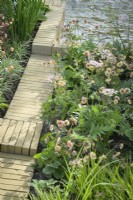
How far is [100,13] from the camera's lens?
6828mm

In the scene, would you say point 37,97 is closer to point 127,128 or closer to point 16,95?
point 16,95

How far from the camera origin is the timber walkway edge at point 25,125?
2.87 metres

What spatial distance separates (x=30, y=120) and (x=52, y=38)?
183cm

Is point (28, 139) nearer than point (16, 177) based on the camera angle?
No

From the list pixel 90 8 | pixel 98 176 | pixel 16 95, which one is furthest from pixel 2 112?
pixel 90 8

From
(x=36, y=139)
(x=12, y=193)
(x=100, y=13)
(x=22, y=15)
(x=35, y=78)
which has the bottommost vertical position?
(x=12, y=193)

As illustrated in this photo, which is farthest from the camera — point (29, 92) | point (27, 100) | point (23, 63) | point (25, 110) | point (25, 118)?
point (23, 63)

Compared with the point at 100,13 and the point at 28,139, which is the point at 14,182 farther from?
the point at 100,13

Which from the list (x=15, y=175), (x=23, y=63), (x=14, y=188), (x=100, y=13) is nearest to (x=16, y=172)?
(x=15, y=175)

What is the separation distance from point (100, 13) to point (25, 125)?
3.95 metres

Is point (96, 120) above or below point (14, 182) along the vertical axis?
above

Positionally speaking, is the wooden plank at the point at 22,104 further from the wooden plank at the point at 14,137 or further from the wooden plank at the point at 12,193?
the wooden plank at the point at 12,193

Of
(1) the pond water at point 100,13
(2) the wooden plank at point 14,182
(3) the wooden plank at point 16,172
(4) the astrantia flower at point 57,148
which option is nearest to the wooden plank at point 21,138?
(3) the wooden plank at point 16,172

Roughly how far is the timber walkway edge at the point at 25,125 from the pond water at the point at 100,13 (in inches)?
49.9
